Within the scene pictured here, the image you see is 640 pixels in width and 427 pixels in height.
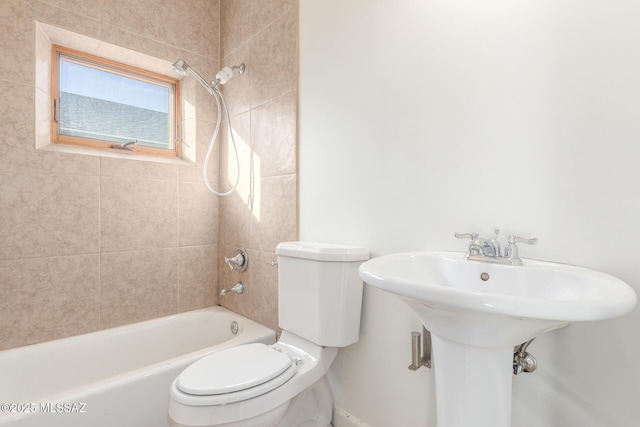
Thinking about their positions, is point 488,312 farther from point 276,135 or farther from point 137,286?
point 137,286

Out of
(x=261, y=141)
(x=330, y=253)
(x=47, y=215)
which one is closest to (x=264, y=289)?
(x=330, y=253)

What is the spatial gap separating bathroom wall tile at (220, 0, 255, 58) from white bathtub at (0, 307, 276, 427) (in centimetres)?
171

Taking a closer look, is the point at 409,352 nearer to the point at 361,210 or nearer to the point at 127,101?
the point at 361,210

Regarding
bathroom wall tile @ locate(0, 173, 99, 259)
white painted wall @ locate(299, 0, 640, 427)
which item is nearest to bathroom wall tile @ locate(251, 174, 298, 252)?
white painted wall @ locate(299, 0, 640, 427)

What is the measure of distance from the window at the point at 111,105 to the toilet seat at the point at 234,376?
145cm

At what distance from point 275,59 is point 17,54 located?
121cm

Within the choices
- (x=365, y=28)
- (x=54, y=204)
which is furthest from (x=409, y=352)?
(x=54, y=204)

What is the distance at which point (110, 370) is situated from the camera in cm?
164

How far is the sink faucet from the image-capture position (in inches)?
32.5

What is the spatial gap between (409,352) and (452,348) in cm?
45

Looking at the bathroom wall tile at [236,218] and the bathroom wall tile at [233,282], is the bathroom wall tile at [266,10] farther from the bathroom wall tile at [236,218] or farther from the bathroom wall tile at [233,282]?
the bathroom wall tile at [233,282]

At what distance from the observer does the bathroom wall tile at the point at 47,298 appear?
1480 millimetres

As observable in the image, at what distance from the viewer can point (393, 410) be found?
1.19 m

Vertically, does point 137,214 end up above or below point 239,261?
above
